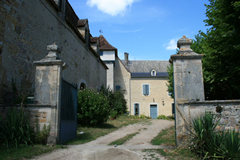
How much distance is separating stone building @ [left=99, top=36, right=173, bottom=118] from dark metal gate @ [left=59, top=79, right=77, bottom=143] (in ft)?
56.8

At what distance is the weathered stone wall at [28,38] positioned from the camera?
6527 millimetres

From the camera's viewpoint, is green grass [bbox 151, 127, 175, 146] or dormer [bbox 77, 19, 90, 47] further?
dormer [bbox 77, 19, 90, 47]

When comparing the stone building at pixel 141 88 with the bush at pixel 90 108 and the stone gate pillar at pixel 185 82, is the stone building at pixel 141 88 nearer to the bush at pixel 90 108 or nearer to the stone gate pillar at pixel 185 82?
the bush at pixel 90 108

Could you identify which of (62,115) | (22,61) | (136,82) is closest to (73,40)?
(22,61)

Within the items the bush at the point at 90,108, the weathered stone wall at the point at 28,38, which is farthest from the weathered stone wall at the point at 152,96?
the bush at the point at 90,108

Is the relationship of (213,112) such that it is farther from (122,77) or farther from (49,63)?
(122,77)

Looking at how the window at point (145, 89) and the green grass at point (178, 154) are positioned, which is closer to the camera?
the green grass at point (178, 154)

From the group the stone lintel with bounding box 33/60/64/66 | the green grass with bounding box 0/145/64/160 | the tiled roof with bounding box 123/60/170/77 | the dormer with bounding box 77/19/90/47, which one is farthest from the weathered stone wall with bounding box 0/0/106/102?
the tiled roof with bounding box 123/60/170/77

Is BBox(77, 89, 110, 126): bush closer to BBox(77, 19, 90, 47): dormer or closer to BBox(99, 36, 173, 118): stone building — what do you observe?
BBox(77, 19, 90, 47): dormer

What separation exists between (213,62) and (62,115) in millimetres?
8277

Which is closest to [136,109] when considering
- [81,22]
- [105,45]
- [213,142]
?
[105,45]

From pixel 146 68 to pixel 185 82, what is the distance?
75.2 feet

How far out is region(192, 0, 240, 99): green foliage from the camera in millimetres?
9141

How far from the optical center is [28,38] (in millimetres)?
7820
